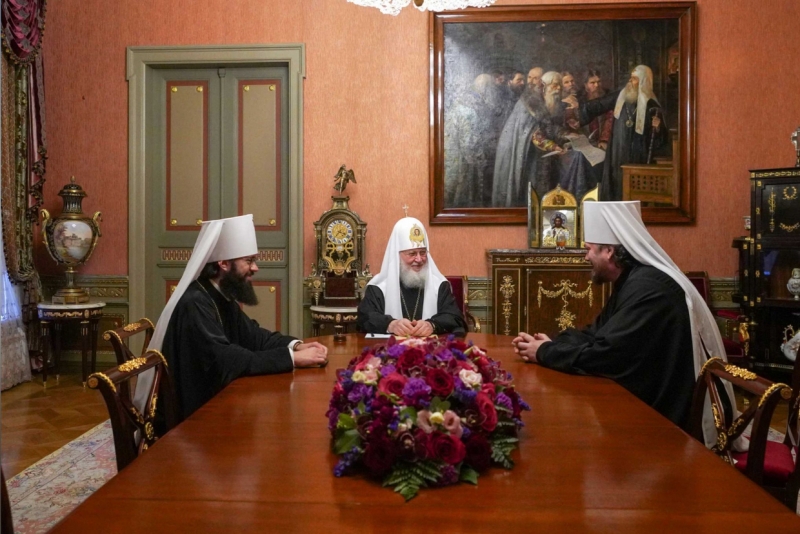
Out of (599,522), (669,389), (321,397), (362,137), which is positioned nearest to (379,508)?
(599,522)

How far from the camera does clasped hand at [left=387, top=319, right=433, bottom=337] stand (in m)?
4.03

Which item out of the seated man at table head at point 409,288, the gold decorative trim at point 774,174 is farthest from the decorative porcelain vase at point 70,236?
the gold decorative trim at point 774,174

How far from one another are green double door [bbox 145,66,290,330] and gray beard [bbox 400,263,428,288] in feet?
8.22

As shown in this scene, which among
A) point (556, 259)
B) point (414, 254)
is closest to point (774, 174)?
point (556, 259)

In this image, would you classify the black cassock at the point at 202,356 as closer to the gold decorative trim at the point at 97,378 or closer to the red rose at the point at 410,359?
the gold decorative trim at the point at 97,378

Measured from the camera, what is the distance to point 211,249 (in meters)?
3.45

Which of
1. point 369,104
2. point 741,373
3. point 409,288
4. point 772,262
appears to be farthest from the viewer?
point 369,104

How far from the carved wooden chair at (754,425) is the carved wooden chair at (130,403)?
6.19 ft

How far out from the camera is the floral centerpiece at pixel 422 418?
1.62m

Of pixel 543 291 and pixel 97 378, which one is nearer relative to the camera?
pixel 97 378

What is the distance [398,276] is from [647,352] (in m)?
2.07

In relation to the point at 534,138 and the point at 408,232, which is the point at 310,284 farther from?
the point at 534,138

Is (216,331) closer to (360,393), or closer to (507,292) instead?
(360,393)

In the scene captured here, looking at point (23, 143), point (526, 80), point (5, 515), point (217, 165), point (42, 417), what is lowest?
point (42, 417)
